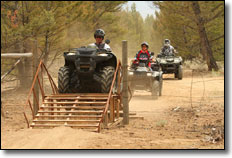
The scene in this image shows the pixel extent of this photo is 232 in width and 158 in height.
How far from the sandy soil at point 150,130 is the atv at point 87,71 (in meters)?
1.08

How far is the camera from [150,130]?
27.9ft

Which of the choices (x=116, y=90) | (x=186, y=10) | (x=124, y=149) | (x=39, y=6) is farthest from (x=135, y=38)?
(x=124, y=149)

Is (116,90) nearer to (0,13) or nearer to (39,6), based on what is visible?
(0,13)

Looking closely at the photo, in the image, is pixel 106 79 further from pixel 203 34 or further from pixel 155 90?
pixel 203 34

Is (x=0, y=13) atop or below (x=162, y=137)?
atop

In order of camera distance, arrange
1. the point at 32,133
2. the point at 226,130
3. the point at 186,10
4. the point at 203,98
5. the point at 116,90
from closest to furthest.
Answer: the point at 226,130
the point at 32,133
the point at 116,90
the point at 203,98
the point at 186,10

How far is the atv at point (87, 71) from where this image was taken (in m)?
8.84

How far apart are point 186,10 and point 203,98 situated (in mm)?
11256

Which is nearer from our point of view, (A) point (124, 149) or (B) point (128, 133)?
(A) point (124, 149)

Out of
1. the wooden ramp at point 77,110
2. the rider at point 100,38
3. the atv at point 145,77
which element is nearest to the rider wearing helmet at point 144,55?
the atv at point 145,77

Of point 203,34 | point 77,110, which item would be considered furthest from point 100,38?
point 203,34

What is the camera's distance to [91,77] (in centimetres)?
902

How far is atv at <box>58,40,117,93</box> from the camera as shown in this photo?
8844 mm

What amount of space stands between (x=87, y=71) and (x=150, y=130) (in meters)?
1.78
